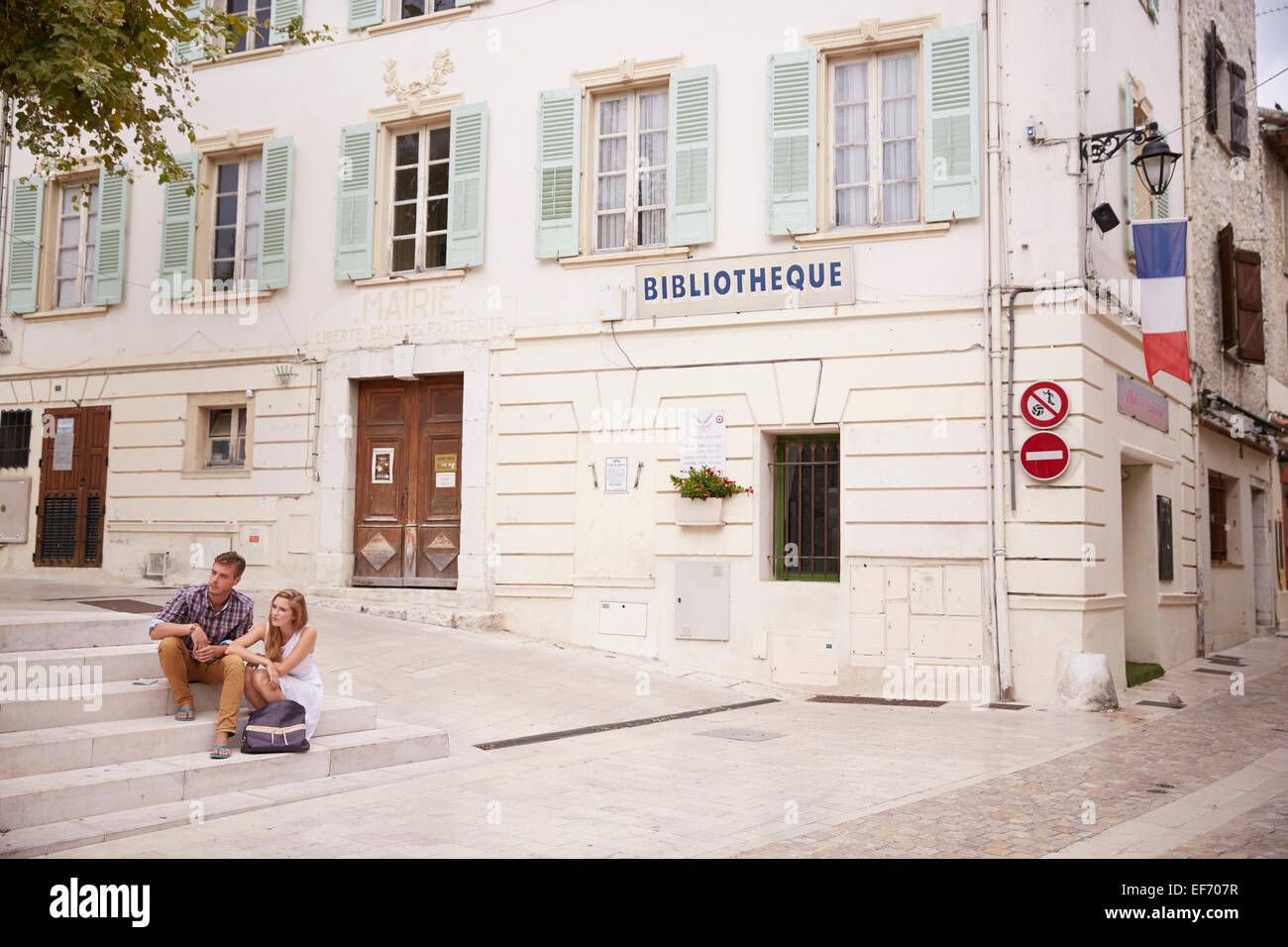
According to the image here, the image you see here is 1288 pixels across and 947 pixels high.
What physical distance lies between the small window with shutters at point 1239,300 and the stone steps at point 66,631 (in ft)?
50.3

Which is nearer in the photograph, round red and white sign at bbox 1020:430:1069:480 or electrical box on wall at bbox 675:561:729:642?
round red and white sign at bbox 1020:430:1069:480

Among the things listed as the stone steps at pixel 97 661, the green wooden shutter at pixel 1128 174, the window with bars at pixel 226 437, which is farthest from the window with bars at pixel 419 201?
the green wooden shutter at pixel 1128 174

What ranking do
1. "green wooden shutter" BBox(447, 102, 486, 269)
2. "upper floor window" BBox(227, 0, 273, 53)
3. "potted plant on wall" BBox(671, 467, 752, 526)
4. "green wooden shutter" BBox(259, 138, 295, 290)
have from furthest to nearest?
"upper floor window" BBox(227, 0, 273, 53)
"green wooden shutter" BBox(259, 138, 295, 290)
"green wooden shutter" BBox(447, 102, 486, 269)
"potted plant on wall" BBox(671, 467, 752, 526)

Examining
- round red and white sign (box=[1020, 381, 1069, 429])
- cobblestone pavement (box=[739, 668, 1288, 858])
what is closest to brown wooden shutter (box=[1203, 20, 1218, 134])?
round red and white sign (box=[1020, 381, 1069, 429])

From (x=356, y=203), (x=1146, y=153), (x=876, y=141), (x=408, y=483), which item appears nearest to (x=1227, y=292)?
(x=1146, y=153)

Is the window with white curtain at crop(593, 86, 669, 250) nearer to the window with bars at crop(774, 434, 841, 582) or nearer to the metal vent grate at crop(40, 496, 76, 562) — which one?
the window with bars at crop(774, 434, 841, 582)

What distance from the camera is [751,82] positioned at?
42.2 ft

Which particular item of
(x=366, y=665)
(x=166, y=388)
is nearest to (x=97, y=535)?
(x=166, y=388)

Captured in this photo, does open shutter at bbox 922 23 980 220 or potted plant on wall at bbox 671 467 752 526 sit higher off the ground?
open shutter at bbox 922 23 980 220

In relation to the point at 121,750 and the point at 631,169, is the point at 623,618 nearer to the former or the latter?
the point at 631,169

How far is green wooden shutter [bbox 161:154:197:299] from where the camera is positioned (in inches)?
620

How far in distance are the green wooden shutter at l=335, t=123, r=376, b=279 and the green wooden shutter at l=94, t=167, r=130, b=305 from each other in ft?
12.0

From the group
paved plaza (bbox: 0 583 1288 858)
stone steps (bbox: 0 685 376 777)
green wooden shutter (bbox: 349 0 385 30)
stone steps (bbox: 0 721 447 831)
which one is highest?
green wooden shutter (bbox: 349 0 385 30)
